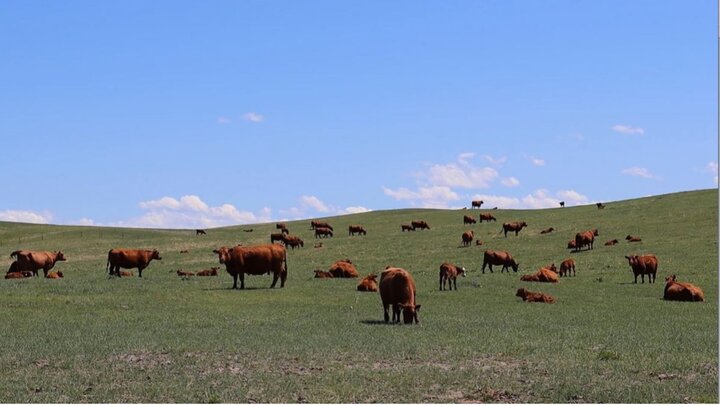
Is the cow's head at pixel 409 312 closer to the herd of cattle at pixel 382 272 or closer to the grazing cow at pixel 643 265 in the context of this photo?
the herd of cattle at pixel 382 272

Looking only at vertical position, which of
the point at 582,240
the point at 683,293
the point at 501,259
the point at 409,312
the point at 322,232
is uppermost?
the point at 322,232

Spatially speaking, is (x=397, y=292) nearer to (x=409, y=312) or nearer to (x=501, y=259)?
(x=409, y=312)

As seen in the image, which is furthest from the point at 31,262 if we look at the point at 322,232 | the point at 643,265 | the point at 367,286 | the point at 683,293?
the point at 322,232

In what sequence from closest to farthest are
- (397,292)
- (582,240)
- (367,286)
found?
(397,292) → (367,286) → (582,240)

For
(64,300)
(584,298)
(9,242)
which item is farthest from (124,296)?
(9,242)

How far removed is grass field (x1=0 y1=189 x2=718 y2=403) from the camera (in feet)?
43.8

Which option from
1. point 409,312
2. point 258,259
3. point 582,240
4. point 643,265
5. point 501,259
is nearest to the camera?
point 409,312

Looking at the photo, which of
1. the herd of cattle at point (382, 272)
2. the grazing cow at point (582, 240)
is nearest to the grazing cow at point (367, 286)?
the herd of cattle at point (382, 272)

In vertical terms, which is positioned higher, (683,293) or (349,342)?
(683,293)

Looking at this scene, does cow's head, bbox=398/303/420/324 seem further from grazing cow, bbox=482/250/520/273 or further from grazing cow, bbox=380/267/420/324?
grazing cow, bbox=482/250/520/273

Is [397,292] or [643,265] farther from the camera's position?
[643,265]

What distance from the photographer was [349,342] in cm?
1858

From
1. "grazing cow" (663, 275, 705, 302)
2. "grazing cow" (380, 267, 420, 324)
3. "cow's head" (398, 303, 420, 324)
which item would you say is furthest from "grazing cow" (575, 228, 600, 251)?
"cow's head" (398, 303, 420, 324)

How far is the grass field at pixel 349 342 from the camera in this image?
13352 mm
